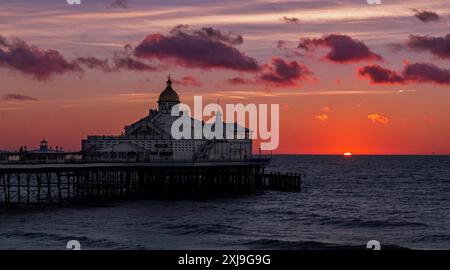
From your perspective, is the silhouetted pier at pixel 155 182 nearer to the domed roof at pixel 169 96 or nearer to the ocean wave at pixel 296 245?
the domed roof at pixel 169 96

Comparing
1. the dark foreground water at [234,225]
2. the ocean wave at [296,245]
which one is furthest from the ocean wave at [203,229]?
the ocean wave at [296,245]

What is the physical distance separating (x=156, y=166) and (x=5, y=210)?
78.5 feet

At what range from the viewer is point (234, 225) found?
5225 centimetres

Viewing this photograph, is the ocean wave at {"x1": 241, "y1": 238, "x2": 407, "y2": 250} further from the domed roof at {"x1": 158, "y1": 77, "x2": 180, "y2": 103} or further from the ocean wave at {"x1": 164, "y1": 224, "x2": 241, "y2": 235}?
the domed roof at {"x1": 158, "y1": 77, "x2": 180, "y2": 103}

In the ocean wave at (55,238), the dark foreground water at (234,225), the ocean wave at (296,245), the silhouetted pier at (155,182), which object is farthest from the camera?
the silhouetted pier at (155,182)

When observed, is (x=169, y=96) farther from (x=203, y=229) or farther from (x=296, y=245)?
(x=296, y=245)

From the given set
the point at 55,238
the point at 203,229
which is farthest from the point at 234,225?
the point at 55,238

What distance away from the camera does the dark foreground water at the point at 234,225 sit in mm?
41812

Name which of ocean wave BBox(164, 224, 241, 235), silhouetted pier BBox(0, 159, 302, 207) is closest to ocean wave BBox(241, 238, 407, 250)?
ocean wave BBox(164, 224, 241, 235)

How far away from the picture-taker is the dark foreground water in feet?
137

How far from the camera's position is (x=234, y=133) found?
99.0 meters

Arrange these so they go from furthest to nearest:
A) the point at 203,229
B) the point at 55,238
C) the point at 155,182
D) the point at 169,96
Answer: the point at 169,96 < the point at 155,182 < the point at 203,229 < the point at 55,238
